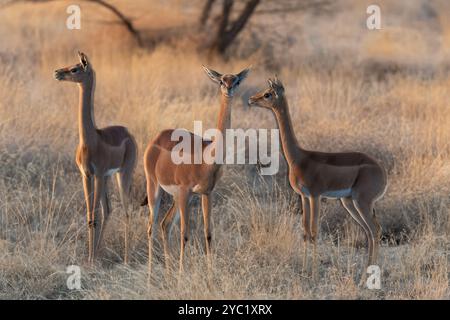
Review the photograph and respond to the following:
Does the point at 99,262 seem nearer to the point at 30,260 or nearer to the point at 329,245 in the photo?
the point at 30,260

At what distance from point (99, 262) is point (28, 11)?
1256cm

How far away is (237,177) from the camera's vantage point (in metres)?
8.41

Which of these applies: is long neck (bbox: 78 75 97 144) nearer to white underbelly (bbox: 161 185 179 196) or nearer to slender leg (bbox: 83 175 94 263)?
slender leg (bbox: 83 175 94 263)

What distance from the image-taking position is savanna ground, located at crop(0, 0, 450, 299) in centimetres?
647

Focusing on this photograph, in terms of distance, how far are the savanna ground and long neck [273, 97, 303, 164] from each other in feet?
2.80

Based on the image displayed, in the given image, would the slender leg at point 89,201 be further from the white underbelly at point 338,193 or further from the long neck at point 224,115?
the white underbelly at point 338,193

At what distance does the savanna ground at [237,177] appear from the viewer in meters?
6.47

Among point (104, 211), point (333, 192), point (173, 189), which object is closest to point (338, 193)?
point (333, 192)

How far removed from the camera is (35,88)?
1203 cm

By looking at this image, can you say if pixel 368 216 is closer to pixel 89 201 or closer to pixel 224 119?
pixel 224 119

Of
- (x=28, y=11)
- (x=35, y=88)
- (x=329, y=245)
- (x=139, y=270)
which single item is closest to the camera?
(x=139, y=270)

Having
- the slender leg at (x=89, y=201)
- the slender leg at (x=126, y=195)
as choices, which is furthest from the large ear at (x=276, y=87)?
the slender leg at (x=89, y=201)

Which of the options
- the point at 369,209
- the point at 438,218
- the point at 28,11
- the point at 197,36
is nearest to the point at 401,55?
the point at 197,36

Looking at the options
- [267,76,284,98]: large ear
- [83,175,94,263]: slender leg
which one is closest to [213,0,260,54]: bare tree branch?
[83,175,94,263]: slender leg
